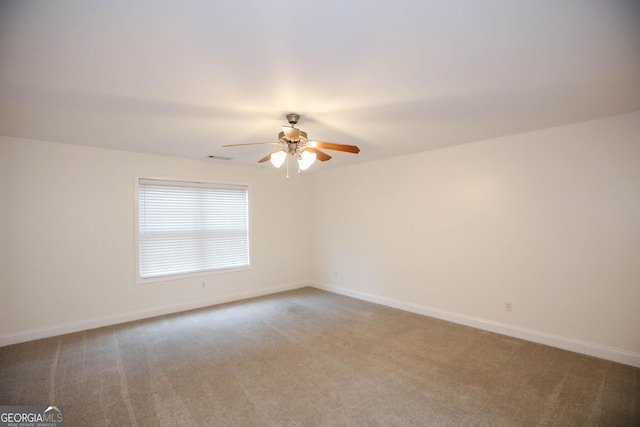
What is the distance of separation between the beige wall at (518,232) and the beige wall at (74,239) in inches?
121

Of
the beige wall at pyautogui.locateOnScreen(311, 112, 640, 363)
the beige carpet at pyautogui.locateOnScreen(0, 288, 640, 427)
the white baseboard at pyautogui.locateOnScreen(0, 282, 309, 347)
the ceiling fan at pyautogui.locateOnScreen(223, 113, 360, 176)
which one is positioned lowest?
the beige carpet at pyautogui.locateOnScreen(0, 288, 640, 427)

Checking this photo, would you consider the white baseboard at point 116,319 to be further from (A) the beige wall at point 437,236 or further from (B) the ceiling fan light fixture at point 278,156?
(B) the ceiling fan light fixture at point 278,156

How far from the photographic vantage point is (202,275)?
194 inches

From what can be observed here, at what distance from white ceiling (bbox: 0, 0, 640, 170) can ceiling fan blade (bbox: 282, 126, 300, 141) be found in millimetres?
182

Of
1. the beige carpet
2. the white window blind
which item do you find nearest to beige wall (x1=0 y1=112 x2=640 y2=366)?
the white window blind

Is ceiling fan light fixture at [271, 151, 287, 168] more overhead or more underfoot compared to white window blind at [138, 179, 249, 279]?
more overhead

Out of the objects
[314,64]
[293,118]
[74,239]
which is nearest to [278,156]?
[293,118]

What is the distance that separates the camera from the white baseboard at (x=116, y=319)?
3.49m

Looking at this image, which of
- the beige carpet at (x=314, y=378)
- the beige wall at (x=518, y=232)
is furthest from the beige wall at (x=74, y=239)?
the beige wall at (x=518, y=232)

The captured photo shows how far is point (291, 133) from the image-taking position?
2684mm

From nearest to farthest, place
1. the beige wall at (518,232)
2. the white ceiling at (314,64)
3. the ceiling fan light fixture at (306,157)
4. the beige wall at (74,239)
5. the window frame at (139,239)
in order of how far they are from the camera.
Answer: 1. the white ceiling at (314,64)
2. the ceiling fan light fixture at (306,157)
3. the beige wall at (518,232)
4. the beige wall at (74,239)
5. the window frame at (139,239)

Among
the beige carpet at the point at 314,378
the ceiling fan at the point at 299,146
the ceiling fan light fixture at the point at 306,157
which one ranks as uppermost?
the ceiling fan at the point at 299,146

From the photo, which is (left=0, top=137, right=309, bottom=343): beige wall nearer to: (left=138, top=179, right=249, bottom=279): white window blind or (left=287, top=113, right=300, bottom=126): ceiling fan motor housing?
(left=138, top=179, right=249, bottom=279): white window blind

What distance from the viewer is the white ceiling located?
146 cm
